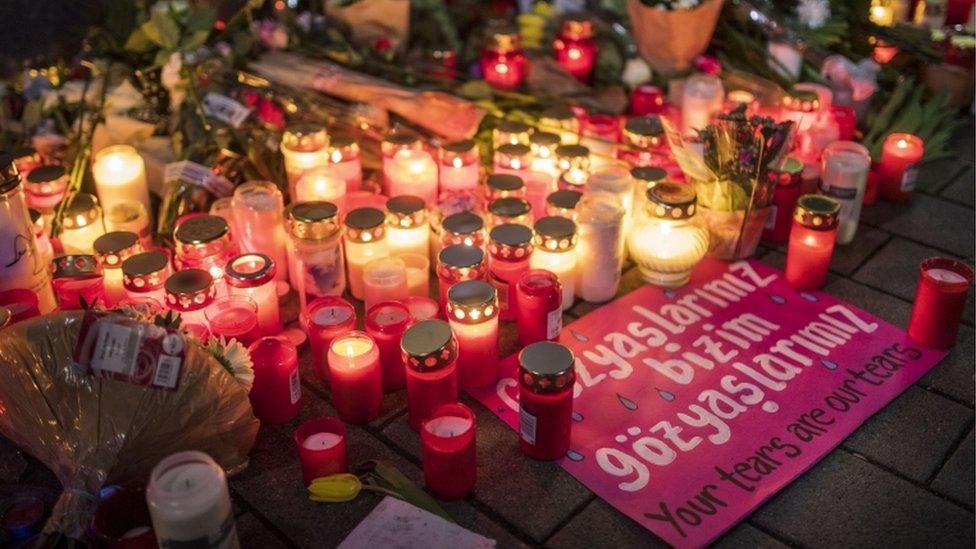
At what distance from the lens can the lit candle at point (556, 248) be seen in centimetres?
222

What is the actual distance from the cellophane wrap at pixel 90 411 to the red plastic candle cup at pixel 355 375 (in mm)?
226

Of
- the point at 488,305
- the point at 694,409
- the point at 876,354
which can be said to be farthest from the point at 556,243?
the point at 876,354

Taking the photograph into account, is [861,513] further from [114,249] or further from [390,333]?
[114,249]

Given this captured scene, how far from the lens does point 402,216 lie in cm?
232

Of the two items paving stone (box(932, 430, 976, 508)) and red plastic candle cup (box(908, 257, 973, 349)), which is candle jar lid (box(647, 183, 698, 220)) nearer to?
red plastic candle cup (box(908, 257, 973, 349))

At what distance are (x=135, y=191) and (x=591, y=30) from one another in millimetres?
1638

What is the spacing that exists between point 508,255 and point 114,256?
897mm

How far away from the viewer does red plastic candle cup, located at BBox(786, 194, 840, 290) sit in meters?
2.33

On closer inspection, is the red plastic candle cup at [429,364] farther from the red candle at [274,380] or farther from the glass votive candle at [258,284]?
the glass votive candle at [258,284]

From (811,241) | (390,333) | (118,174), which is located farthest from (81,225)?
(811,241)

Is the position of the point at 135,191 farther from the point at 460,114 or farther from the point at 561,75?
the point at 561,75

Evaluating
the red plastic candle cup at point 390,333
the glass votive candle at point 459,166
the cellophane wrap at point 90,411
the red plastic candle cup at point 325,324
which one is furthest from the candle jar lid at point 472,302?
the glass votive candle at point 459,166

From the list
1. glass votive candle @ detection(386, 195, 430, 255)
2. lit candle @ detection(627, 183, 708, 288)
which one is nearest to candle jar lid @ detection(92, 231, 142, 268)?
glass votive candle @ detection(386, 195, 430, 255)

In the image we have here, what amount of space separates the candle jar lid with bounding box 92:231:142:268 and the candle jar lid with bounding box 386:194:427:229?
59cm
